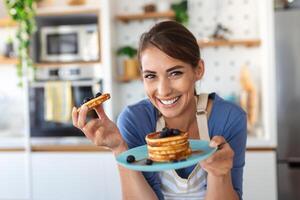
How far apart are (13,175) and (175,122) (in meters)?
1.89

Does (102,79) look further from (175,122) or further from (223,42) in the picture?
(175,122)

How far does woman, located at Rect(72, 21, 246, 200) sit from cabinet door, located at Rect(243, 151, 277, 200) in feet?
4.34

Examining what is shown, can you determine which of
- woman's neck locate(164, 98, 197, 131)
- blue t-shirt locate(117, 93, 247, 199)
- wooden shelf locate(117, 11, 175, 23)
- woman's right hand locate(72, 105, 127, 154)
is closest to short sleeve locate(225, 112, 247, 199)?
blue t-shirt locate(117, 93, 247, 199)

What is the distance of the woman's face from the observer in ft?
3.23

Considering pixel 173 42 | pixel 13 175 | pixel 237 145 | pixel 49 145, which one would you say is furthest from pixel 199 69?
pixel 13 175

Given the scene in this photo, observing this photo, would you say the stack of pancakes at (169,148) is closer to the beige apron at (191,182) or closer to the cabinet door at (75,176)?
the beige apron at (191,182)

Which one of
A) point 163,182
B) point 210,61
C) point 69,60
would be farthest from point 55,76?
point 163,182

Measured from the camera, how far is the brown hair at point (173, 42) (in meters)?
0.99

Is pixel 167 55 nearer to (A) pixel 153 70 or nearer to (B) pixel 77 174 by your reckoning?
(A) pixel 153 70

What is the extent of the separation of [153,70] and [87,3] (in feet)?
6.49

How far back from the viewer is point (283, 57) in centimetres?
238

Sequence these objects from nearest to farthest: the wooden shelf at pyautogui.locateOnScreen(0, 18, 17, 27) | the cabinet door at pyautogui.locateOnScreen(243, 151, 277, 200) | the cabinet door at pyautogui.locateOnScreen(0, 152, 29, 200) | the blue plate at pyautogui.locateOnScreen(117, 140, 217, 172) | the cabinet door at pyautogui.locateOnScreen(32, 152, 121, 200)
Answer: the blue plate at pyautogui.locateOnScreen(117, 140, 217, 172) < the cabinet door at pyautogui.locateOnScreen(243, 151, 277, 200) < the cabinet door at pyautogui.locateOnScreen(32, 152, 121, 200) < the cabinet door at pyautogui.locateOnScreen(0, 152, 29, 200) < the wooden shelf at pyautogui.locateOnScreen(0, 18, 17, 27)

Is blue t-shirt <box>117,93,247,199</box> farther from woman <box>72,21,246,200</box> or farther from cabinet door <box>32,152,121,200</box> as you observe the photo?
cabinet door <box>32,152,121,200</box>

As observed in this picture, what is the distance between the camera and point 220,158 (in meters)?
0.85
